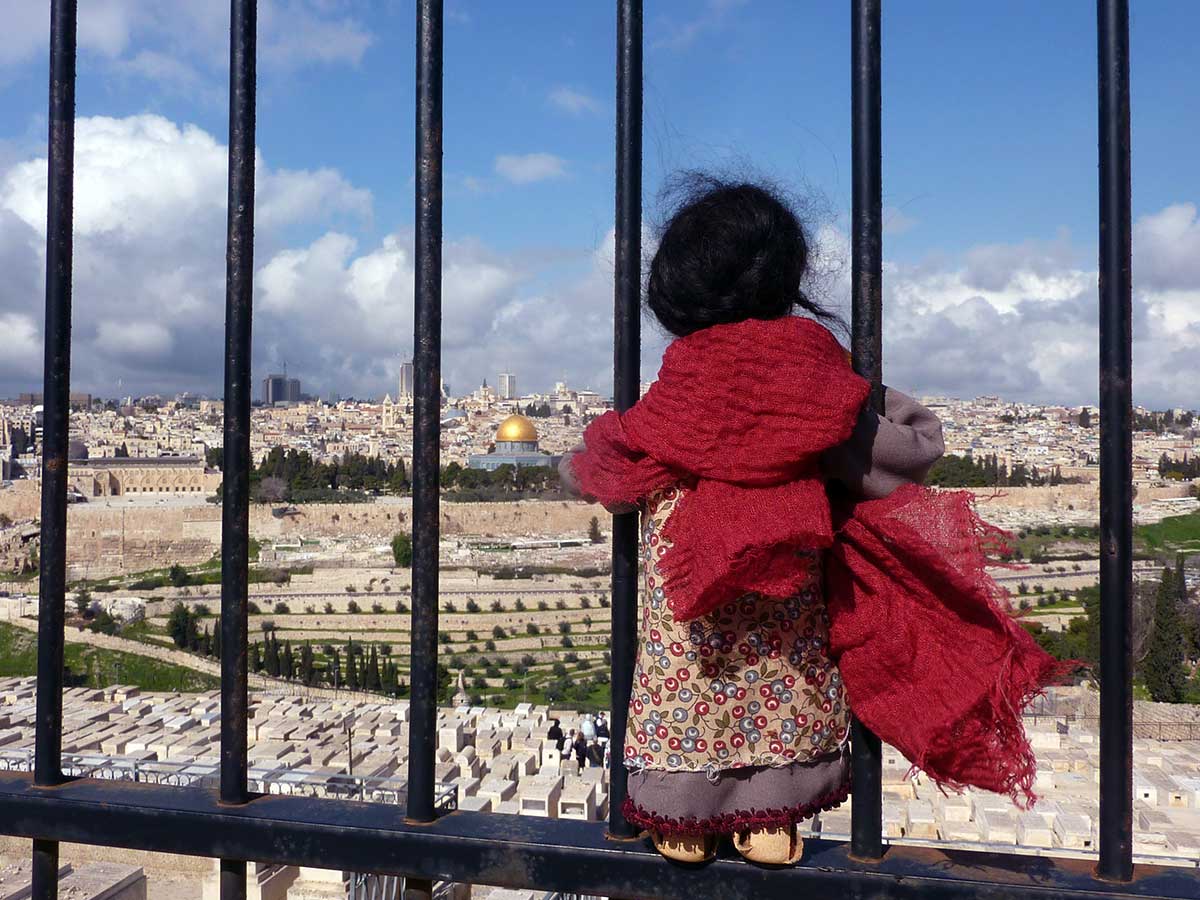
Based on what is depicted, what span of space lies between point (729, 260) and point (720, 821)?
0.44 metres

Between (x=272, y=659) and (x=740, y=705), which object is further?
(x=272, y=659)

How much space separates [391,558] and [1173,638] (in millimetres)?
18751

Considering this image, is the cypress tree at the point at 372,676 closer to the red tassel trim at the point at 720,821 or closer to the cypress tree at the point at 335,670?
the cypress tree at the point at 335,670

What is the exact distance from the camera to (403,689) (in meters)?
19.7

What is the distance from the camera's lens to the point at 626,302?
830 millimetres

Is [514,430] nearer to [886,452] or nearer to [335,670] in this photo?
[335,670]

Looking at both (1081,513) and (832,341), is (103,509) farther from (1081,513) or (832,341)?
(832,341)

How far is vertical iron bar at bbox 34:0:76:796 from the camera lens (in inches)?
35.4

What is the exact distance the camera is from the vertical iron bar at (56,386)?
35.4 inches

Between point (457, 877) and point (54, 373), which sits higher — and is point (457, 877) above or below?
below

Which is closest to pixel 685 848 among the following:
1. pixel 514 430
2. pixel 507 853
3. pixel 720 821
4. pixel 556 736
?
pixel 720 821

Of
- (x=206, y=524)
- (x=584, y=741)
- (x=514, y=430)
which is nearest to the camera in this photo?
(x=584, y=741)

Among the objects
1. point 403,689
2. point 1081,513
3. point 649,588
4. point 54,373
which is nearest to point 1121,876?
point 649,588

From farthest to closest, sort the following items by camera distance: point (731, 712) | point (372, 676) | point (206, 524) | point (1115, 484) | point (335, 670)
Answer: point (206, 524) < point (335, 670) < point (372, 676) < point (731, 712) < point (1115, 484)
